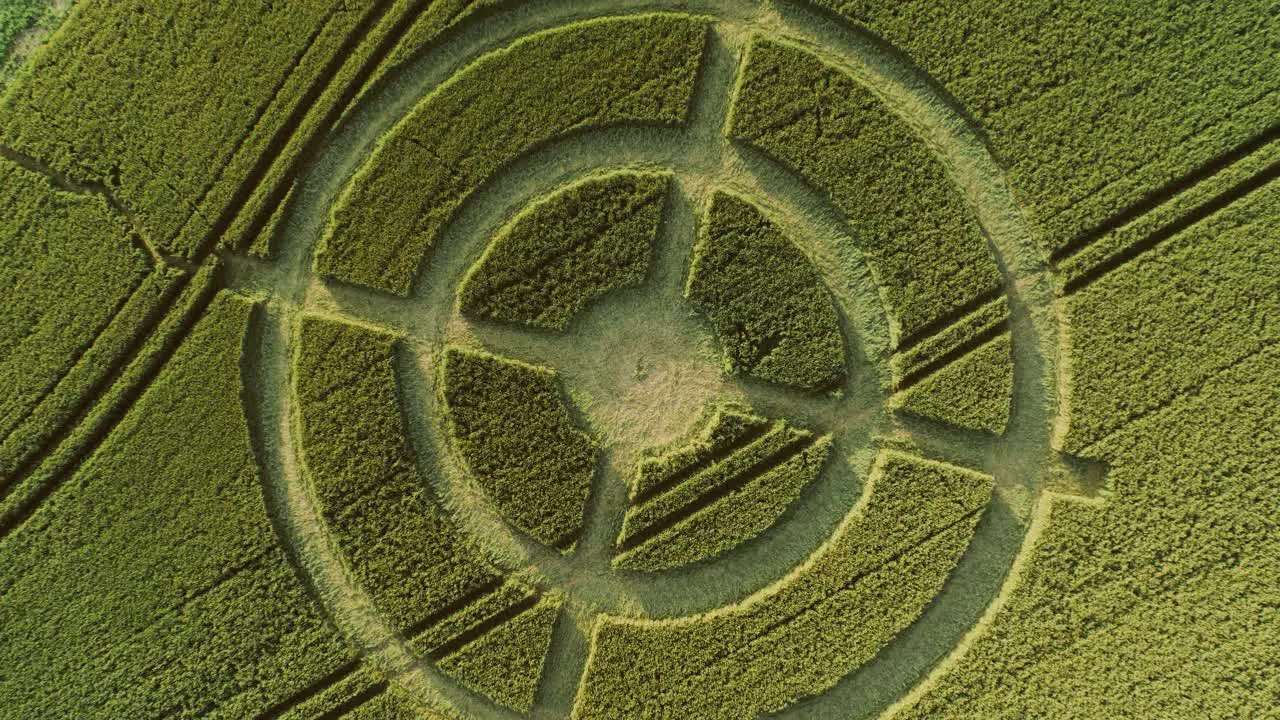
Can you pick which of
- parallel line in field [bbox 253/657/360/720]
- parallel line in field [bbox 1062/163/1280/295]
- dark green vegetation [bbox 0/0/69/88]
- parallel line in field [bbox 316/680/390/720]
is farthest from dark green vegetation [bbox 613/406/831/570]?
dark green vegetation [bbox 0/0/69/88]

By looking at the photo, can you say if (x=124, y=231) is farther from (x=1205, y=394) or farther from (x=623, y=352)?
(x=1205, y=394)

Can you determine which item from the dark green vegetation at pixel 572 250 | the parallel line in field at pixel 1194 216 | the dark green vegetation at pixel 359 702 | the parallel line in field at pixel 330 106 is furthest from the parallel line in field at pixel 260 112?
the parallel line in field at pixel 1194 216

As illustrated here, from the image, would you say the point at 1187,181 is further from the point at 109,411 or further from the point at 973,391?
the point at 109,411

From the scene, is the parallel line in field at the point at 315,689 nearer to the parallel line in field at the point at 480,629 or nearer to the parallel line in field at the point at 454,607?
the parallel line in field at the point at 454,607

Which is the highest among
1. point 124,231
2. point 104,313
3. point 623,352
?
point 124,231

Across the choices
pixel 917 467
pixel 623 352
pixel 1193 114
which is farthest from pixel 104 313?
pixel 1193 114

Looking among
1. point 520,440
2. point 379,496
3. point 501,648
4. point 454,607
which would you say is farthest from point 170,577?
point 520,440

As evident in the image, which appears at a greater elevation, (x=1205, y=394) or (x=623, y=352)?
(x=623, y=352)
